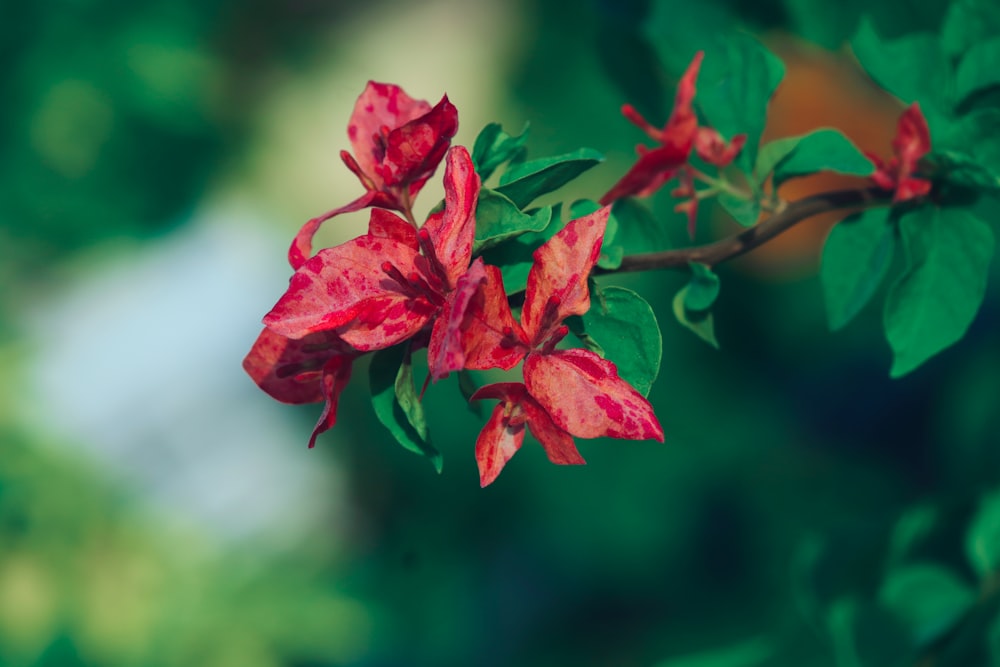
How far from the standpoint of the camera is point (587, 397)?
0.24 meters

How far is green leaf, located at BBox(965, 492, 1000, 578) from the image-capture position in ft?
2.06

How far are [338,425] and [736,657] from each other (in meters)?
0.59

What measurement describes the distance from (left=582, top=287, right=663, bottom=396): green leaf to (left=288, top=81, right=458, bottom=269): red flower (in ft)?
0.24

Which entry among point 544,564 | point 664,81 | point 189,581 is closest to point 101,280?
point 189,581

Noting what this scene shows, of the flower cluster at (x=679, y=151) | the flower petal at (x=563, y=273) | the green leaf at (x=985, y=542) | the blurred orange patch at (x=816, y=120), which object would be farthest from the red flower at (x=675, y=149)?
the blurred orange patch at (x=816, y=120)

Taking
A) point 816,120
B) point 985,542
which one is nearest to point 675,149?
point 985,542

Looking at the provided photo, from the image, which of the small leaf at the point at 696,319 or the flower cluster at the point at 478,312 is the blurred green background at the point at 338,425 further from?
the flower cluster at the point at 478,312

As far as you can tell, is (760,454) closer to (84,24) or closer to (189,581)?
(189,581)

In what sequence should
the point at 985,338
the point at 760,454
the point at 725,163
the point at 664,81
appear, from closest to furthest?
the point at 725,163
the point at 664,81
the point at 985,338
the point at 760,454

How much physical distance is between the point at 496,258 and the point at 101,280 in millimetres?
1230

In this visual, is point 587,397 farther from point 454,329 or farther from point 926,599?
point 926,599

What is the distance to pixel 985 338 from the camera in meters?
0.92

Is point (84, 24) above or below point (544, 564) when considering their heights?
above

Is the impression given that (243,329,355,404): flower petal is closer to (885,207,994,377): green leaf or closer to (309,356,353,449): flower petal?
(309,356,353,449): flower petal
